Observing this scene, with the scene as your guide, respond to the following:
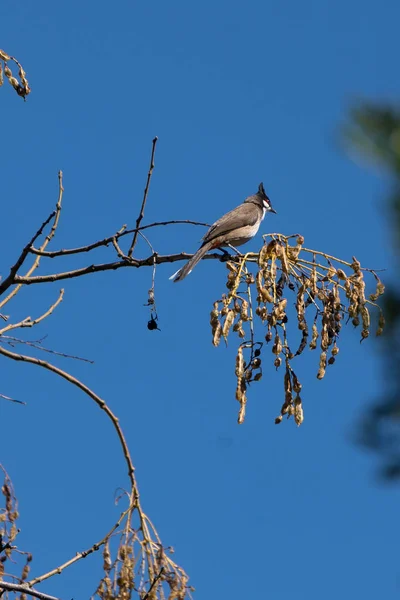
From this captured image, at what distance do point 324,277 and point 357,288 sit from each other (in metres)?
0.18

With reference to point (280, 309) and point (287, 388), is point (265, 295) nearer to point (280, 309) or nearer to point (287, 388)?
point (280, 309)

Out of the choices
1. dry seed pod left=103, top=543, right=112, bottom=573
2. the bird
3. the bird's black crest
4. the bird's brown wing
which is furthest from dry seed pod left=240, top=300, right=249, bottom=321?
the bird's black crest

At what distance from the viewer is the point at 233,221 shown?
762 cm

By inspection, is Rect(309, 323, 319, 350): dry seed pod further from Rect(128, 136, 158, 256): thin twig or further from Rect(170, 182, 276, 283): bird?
Rect(170, 182, 276, 283): bird

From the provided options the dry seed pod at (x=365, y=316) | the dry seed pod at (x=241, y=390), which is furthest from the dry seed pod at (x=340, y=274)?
the dry seed pod at (x=241, y=390)

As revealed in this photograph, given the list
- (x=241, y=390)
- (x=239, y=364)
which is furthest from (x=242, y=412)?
(x=239, y=364)

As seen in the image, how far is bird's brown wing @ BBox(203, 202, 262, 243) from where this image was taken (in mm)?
7207

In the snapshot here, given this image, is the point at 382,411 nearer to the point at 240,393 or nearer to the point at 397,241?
the point at 397,241

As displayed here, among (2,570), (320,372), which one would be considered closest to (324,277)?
(320,372)

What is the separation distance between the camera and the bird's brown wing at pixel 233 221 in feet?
23.6

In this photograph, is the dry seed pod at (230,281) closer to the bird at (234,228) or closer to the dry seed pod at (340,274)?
the dry seed pod at (340,274)

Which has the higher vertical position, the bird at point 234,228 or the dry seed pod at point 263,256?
the bird at point 234,228

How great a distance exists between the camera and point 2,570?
408 cm

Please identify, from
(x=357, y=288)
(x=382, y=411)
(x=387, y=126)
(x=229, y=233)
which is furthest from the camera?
(x=229, y=233)
